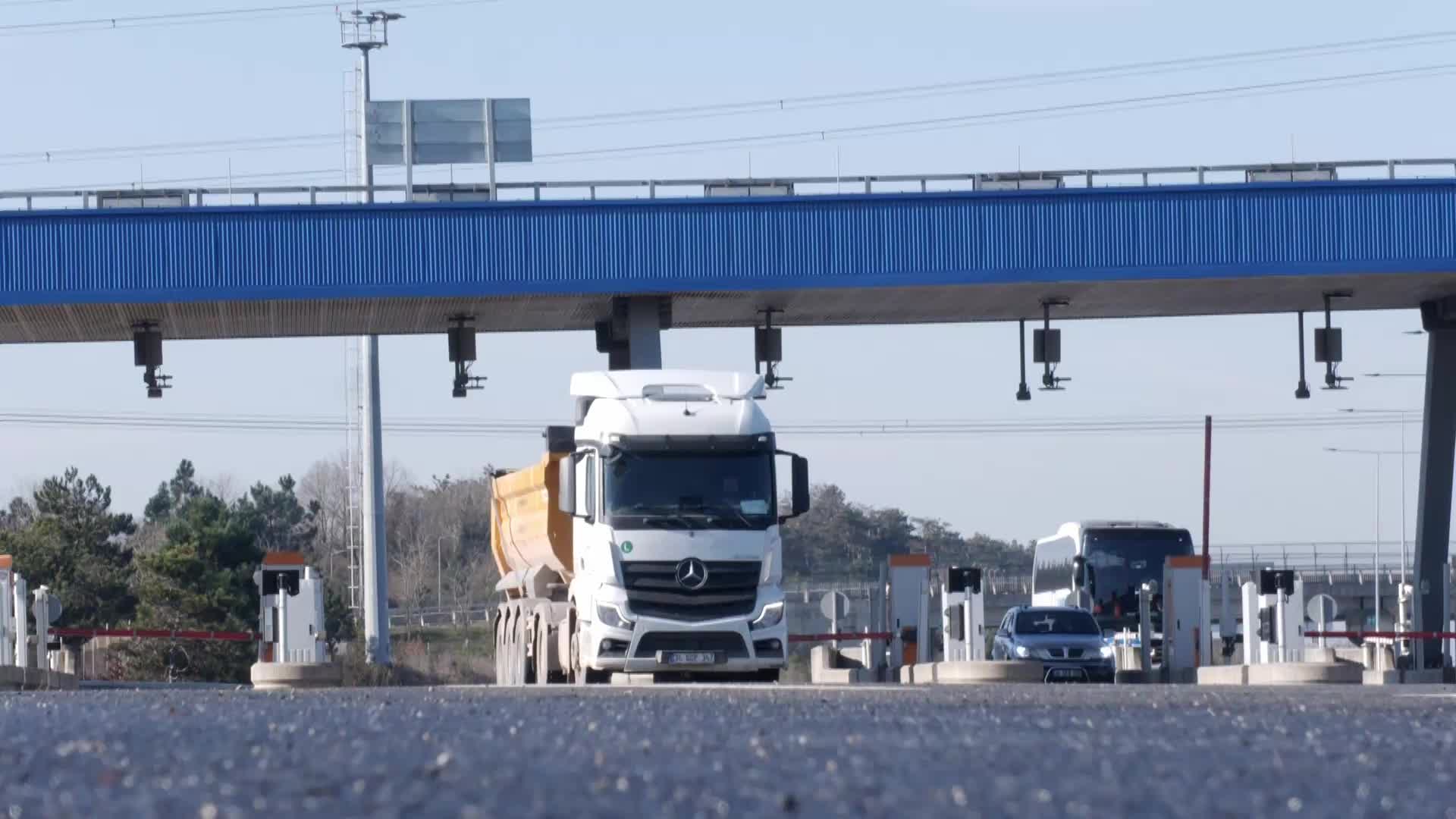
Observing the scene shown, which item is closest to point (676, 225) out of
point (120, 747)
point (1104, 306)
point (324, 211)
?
point (324, 211)

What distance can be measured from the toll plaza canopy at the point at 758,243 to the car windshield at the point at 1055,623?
552 centimetres

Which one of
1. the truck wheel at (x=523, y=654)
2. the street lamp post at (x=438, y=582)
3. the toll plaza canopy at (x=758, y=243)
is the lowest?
the street lamp post at (x=438, y=582)

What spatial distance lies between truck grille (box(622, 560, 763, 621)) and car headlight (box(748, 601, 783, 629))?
122mm

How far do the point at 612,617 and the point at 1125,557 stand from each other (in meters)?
29.1

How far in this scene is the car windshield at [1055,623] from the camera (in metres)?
32.3

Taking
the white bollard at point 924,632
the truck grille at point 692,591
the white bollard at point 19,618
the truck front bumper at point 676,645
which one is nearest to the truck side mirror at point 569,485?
the truck grille at point 692,591

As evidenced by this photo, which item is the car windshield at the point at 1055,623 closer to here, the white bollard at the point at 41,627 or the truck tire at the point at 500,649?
the truck tire at the point at 500,649

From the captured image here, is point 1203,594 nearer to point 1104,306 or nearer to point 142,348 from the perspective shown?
point 1104,306

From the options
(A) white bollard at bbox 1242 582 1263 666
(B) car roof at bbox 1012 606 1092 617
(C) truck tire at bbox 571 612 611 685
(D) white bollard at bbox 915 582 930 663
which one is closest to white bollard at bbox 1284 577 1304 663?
(A) white bollard at bbox 1242 582 1263 666

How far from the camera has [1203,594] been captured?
1293 inches

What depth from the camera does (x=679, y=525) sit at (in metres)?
22.1

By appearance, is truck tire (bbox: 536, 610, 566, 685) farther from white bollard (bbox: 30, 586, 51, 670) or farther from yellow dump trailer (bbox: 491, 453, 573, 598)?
white bollard (bbox: 30, 586, 51, 670)

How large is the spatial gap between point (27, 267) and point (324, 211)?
3971 millimetres

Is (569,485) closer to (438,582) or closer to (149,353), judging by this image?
(149,353)
